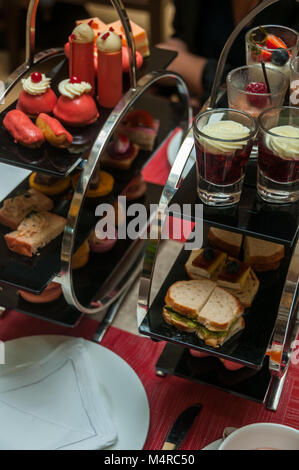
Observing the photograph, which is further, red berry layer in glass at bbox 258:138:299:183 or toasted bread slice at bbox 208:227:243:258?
toasted bread slice at bbox 208:227:243:258

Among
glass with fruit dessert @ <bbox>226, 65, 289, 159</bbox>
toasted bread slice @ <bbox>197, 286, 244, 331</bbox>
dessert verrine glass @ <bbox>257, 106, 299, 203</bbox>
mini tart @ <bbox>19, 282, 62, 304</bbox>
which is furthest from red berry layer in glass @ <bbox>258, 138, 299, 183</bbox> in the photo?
mini tart @ <bbox>19, 282, 62, 304</bbox>

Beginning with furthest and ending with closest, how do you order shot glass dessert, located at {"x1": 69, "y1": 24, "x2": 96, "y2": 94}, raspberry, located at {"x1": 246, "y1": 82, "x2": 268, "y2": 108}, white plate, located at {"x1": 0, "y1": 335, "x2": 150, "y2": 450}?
shot glass dessert, located at {"x1": 69, "y1": 24, "x2": 96, "y2": 94} < white plate, located at {"x1": 0, "y1": 335, "x2": 150, "y2": 450} < raspberry, located at {"x1": 246, "y1": 82, "x2": 268, "y2": 108}

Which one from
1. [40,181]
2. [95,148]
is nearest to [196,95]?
[40,181]

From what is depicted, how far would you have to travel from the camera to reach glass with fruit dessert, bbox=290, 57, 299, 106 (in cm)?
99

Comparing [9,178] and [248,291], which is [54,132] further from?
[248,291]

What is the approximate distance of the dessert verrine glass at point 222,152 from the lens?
0.87 meters

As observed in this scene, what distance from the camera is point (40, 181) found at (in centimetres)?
135

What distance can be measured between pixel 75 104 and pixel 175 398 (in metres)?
0.61

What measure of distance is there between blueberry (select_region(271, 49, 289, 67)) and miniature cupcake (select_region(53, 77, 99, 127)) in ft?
1.20

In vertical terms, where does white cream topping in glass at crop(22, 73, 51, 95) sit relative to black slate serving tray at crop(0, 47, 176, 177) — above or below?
above

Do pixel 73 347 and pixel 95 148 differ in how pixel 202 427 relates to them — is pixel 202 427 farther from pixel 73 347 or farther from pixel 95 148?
pixel 95 148

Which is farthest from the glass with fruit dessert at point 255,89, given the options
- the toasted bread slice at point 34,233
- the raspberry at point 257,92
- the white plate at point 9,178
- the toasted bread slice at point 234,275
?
the white plate at point 9,178

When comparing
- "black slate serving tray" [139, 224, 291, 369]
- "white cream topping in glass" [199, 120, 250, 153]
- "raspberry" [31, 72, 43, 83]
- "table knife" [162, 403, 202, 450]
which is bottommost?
"table knife" [162, 403, 202, 450]
